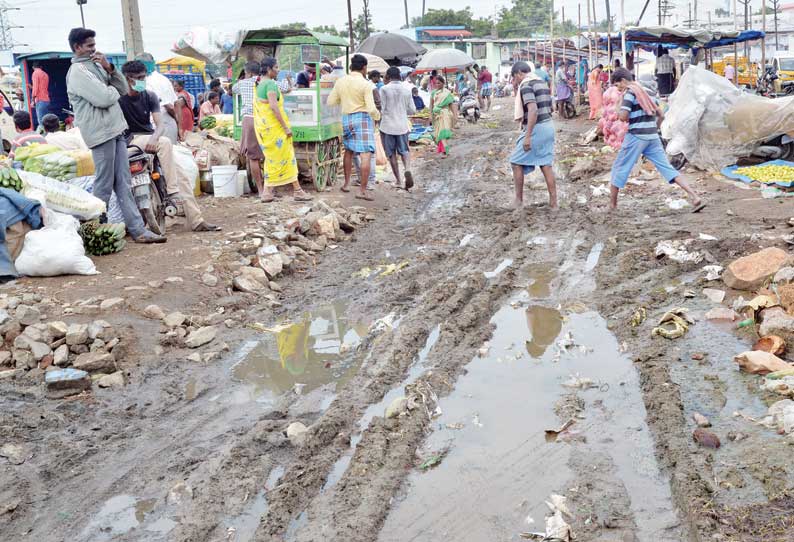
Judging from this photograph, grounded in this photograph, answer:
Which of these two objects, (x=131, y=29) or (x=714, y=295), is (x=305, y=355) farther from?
(x=131, y=29)

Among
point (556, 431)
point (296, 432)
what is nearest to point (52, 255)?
point (296, 432)

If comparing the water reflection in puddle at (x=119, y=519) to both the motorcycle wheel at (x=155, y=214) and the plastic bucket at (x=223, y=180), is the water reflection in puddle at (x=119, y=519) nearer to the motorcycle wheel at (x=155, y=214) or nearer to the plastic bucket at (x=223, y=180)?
the motorcycle wheel at (x=155, y=214)

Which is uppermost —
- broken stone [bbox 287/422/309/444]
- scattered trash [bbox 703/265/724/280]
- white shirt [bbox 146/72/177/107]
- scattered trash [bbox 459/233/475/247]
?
white shirt [bbox 146/72/177/107]

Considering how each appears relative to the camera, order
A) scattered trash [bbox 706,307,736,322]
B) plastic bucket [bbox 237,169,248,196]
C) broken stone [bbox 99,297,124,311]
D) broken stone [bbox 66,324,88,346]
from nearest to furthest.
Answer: broken stone [bbox 66,324,88,346], scattered trash [bbox 706,307,736,322], broken stone [bbox 99,297,124,311], plastic bucket [bbox 237,169,248,196]

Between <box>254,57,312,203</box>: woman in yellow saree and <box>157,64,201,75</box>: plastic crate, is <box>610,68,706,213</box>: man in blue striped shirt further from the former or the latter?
<box>157,64,201,75</box>: plastic crate

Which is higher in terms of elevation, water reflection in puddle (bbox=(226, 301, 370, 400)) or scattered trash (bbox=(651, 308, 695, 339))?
scattered trash (bbox=(651, 308, 695, 339))

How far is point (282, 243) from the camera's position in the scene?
7.82 m

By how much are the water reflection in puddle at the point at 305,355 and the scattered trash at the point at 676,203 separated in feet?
15.6

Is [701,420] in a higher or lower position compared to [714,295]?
lower

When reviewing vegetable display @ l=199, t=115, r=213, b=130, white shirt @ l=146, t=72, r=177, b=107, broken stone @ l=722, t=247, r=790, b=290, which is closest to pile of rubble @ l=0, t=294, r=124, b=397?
broken stone @ l=722, t=247, r=790, b=290

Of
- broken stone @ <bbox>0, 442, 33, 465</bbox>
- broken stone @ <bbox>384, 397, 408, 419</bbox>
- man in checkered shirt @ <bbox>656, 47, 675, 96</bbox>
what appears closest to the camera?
broken stone @ <bbox>0, 442, 33, 465</bbox>

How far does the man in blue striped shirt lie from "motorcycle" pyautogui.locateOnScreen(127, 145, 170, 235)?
493 centimetres

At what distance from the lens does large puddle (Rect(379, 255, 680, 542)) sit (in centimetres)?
315

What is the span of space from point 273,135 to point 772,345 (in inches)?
248
